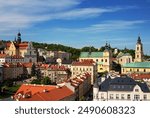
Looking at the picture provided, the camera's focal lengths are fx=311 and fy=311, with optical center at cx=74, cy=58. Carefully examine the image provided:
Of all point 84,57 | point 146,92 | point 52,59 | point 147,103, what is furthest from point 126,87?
point 52,59

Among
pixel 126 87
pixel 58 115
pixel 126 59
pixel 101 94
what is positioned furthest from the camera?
pixel 126 59

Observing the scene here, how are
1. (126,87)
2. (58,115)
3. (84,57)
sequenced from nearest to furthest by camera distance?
(58,115) → (126,87) → (84,57)

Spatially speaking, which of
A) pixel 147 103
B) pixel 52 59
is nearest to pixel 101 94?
pixel 147 103

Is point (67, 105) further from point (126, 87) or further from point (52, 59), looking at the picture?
point (52, 59)

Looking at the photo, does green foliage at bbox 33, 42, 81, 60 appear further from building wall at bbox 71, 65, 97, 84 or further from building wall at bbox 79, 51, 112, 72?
building wall at bbox 79, 51, 112, 72

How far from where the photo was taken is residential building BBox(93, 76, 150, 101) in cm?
356

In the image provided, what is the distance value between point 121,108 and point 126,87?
265cm

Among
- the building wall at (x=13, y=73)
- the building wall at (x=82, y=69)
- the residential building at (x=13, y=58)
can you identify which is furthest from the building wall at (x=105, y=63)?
the building wall at (x=13, y=73)

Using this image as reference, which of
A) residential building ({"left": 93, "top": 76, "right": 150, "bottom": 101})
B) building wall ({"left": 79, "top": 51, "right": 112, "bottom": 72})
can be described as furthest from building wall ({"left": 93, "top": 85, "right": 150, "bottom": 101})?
building wall ({"left": 79, "top": 51, "right": 112, "bottom": 72})

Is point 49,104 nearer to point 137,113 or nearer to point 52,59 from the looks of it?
point 137,113

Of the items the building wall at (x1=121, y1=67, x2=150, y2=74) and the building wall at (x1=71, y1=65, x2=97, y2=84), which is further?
the building wall at (x1=121, y1=67, x2=150, y2=74)

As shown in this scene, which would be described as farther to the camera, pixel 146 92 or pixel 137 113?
pixel 146 92

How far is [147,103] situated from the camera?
151 centimetres

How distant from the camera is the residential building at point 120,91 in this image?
356 cm
